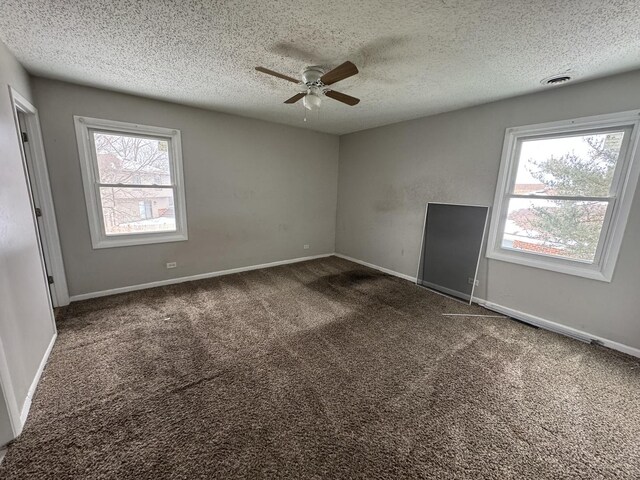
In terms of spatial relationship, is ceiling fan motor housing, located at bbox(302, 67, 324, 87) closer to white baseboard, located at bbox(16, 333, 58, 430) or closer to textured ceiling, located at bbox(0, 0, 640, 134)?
textured ceiling, located at bbox(0, 0, 640, 134)

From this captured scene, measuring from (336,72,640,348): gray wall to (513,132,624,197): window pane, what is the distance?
234 millimetres

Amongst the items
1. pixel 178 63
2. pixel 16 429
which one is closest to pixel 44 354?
pixel 16 429

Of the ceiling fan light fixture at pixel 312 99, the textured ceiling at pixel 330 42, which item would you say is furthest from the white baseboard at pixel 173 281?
the ceiling fan light fixture at pixel 312 99

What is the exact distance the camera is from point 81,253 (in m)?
3.02

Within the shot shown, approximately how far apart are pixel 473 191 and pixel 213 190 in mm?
3705

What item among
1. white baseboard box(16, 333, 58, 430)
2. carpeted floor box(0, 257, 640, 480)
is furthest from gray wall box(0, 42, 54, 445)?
carpeted floor box(0, 257, 640, 480)

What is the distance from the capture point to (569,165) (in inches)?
101

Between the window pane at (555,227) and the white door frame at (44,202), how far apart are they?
5.20 metres

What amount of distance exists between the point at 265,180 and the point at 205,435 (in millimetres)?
3608

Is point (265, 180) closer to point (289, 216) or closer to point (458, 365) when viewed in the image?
point (289, 216)

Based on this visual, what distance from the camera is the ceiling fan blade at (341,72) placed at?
1.77 meters

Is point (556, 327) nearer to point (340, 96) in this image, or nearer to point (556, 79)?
point (556, 79)

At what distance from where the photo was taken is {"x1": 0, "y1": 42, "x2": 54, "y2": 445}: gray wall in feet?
4.93

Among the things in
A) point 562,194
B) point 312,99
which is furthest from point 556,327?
point 312,99
